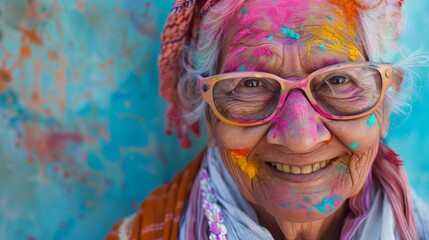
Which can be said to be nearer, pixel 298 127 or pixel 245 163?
pixel 298 127

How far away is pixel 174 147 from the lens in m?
2.69

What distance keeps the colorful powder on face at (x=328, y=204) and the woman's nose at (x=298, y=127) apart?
0.20 metres

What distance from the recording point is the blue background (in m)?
2.51

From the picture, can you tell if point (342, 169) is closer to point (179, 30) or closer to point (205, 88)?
point (205, 88)

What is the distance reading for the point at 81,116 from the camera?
2.57m

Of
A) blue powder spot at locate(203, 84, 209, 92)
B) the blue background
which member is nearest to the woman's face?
blue powder spot at locate(203, 84, 209, 92)

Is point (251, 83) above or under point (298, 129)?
above

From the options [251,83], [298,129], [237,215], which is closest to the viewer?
[298,129]

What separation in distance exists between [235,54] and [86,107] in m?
1.13

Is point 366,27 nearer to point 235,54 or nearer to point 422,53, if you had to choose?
point 422,53

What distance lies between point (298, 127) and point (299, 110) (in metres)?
0.06

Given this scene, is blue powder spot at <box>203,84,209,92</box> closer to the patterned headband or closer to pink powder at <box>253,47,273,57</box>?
pink powder at <box>253,47,273,57</box>

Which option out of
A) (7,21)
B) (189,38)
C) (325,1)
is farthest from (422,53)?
(7,21)

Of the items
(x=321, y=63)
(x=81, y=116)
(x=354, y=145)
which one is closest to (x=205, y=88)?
(x=321, y=63)
